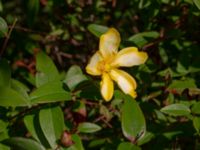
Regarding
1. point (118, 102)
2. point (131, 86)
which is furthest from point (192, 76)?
point (131, 86)

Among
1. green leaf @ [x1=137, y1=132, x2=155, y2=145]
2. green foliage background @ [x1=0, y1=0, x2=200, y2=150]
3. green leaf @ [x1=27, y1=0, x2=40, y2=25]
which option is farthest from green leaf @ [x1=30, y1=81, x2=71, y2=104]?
green leaf @ [x1=27, y1=0, x2=40, y2=25]

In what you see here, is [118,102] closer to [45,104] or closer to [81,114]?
[81,114]

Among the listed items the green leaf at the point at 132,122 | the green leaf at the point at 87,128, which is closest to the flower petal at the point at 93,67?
the green leaf at the point at 132,122

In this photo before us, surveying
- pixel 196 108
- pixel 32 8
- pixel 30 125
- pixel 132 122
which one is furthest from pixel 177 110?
pixel 32 8

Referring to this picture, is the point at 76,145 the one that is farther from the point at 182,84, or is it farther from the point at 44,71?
the point at 182,84

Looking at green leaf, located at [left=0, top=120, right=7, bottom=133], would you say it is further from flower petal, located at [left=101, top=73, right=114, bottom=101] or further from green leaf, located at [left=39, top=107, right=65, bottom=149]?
flower petal, located at [left=101, top=73, right=114, bottom=101]
